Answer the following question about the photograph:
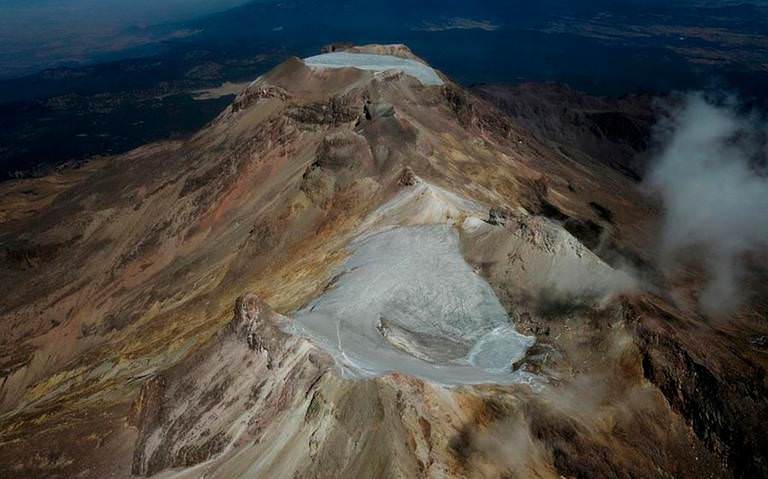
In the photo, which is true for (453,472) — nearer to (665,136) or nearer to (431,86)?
(431,86)

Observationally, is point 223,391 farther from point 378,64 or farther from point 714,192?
point 714,192

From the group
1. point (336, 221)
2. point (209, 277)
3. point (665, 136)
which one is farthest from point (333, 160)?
point (665, 136)

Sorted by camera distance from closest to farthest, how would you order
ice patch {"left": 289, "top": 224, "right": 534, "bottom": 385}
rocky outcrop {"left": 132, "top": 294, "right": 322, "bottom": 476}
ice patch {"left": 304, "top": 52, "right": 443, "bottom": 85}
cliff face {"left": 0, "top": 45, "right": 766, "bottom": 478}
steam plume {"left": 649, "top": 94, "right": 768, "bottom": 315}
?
cliff face {"left": 0, "top": 45, "right": 766, "bottom": 478}
rocky outcrop {"left": 132, "top": 294, "right": 322, "bottom": 476}
ice patch {"left": 289, "top": 224, "right": 534, "bottom": 385}
steam plume {"left": 649, "top": 94, "right": 768, "bottom": 315}
ice patch {"left": 304, "top": 52, "right": 443, "bottom": 85}

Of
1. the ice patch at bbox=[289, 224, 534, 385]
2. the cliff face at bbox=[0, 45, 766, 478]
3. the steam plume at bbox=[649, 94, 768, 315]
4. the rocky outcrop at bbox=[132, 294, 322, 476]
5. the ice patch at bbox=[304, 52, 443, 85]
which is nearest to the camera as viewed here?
the cliff face at bbox=[0, 45, 766, 478]

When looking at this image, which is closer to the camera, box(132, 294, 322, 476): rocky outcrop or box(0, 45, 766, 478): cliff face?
box(0, 45, 766, 478): cliff face

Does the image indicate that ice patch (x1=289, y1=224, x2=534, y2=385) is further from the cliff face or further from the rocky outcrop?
the rocky outcrop

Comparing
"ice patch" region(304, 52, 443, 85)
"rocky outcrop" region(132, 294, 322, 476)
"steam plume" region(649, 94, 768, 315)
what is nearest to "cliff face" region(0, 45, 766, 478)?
"rocky outcrop" region(132, 294, 322, 476)
